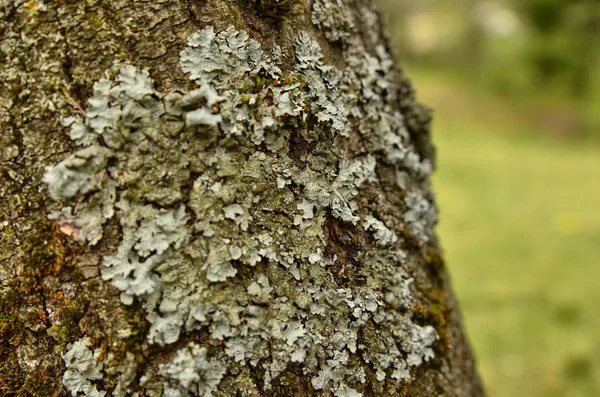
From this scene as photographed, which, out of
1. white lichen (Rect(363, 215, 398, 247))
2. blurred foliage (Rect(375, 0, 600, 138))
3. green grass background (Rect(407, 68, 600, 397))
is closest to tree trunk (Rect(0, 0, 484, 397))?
white lichen (Rect(363, 215, 398, 247))

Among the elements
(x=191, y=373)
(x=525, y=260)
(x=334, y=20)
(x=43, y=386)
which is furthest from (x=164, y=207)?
(x=525, y=260)

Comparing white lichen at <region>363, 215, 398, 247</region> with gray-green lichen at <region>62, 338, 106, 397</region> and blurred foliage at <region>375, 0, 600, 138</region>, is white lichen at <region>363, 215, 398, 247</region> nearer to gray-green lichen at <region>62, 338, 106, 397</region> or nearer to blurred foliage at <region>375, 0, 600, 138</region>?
gray-green lichen at <region>62, 338, 106, 397</region>

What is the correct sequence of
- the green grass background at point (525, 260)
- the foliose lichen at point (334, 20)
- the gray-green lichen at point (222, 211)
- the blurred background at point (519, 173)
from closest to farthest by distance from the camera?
the gray-green lichen at point (222, 211) < the foliose lichen at point (334, 20) < the green grass background at point (525, 260) < the blurred background at point (519, 173)

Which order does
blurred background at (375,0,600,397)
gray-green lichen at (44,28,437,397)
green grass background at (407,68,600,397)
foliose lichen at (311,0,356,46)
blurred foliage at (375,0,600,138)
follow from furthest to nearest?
blurred foliage at (375,0,600,138)
blurred background at (375,0,600,397)
green grass background at (407,68,600,397)
foliose lichen at (311,0,356,46)
gray-green lichen at (44,28,437,397)

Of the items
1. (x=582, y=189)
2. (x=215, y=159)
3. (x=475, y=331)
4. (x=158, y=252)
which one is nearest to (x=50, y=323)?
(x=158, y=252)

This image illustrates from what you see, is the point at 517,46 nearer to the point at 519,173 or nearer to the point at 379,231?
the point at 519,173

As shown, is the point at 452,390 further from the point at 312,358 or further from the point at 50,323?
the point at 50,323

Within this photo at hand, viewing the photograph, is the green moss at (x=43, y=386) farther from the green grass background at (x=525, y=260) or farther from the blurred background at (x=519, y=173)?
the green grass background at (x=525, y=260)

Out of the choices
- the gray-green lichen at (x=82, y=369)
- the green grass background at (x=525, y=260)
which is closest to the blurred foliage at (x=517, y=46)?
the green grass background at (x=525, y=260)
